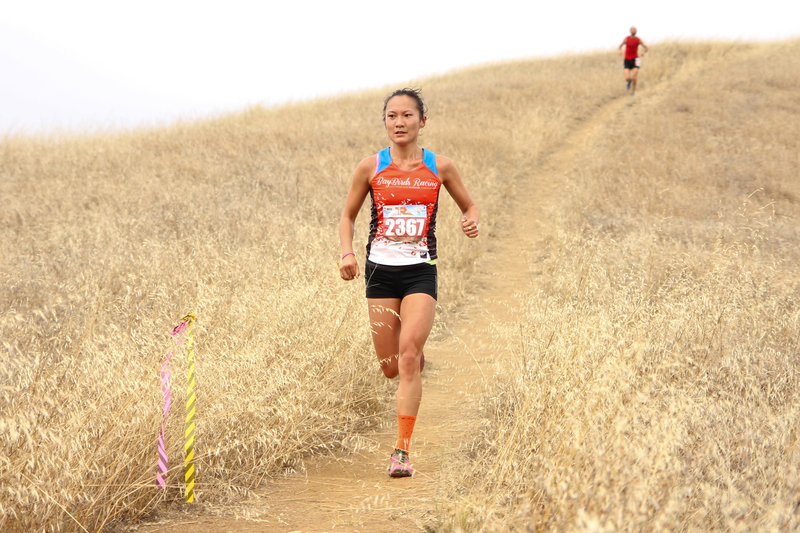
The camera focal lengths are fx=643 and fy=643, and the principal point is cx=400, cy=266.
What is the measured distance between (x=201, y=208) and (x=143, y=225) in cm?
127

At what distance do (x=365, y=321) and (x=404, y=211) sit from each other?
71.3 inches

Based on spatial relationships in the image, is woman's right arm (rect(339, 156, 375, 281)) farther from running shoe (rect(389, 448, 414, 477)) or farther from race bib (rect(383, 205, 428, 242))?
running shoe (rect(389, 448, 414, 477))

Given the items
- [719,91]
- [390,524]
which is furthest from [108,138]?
[719,91]

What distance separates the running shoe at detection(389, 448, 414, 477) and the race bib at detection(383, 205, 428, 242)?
1.27m

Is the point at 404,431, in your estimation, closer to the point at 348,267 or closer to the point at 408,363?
the point at 408,363

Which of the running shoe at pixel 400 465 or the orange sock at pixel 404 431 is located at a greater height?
the orange sock at pixel 404 431

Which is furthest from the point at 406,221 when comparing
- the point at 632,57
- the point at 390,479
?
the point at 632,57

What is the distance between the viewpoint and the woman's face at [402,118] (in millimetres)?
3924

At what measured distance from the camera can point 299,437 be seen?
4.07 meters

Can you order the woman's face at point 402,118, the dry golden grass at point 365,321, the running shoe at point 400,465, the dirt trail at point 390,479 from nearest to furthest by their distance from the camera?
the dry golden grass at point 365,321 < the dirt trail at point 390,479 < the running shoe at point 400,465 < the woman's face at point 402,118

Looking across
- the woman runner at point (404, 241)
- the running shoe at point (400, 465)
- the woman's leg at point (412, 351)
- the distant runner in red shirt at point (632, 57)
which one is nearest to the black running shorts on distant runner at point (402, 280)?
the woman runner at point (404, 241)

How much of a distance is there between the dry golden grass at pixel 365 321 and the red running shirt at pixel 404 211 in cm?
100

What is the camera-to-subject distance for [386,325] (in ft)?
13.4

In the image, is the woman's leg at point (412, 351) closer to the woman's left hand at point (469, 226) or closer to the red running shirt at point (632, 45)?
the woman's left hand at point (469, 226)
